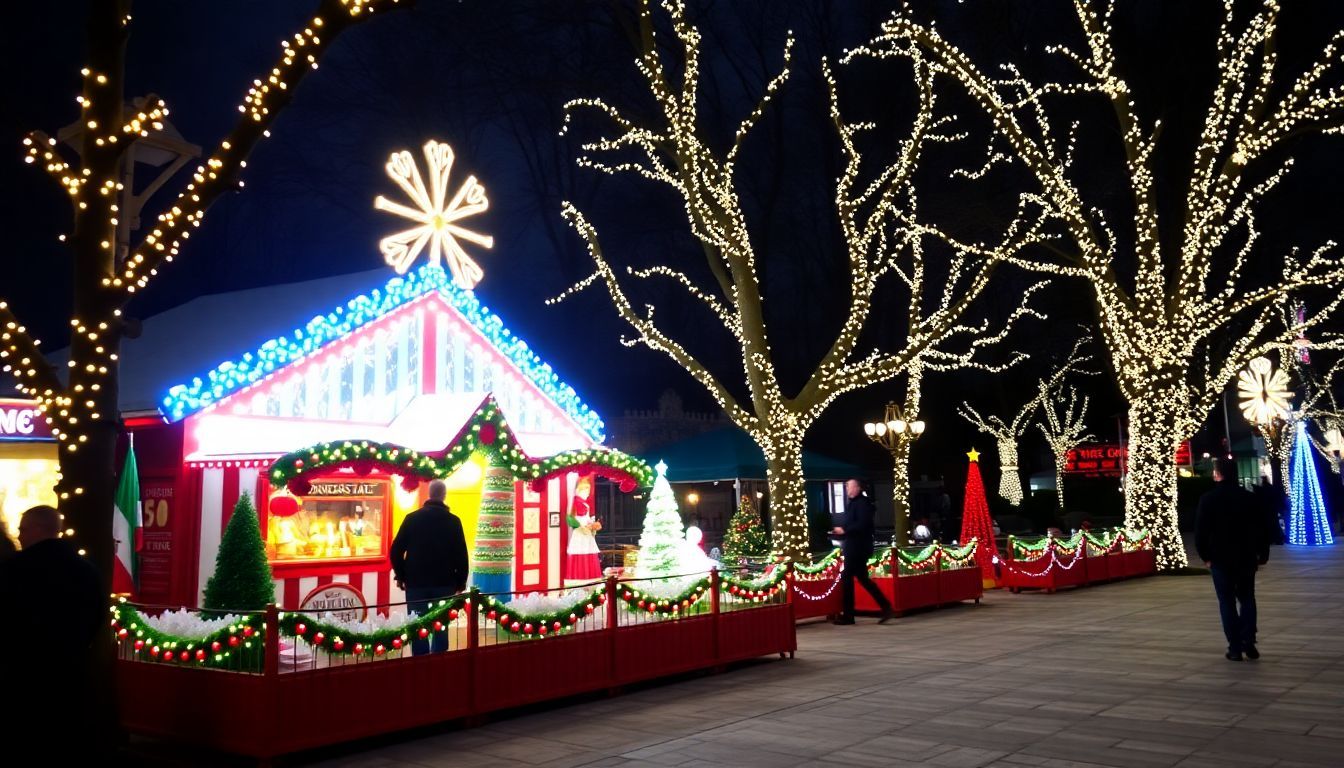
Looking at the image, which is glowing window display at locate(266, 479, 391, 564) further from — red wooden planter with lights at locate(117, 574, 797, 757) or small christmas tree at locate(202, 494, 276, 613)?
red wooden planter with lights at locate(117, 574, 797, 757)

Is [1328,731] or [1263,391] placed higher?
[1263,391]

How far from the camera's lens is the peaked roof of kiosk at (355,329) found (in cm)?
1116

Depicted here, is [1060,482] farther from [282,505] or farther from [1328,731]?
[1328,731]

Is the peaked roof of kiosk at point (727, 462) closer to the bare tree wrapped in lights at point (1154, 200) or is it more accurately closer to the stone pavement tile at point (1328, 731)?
the bare tree wrapped in lights at point (1154, 200)

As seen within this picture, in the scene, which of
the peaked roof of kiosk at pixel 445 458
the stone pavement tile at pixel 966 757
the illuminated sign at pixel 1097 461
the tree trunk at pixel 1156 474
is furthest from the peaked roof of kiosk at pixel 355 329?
the illuminated sign at pixel 1097 461

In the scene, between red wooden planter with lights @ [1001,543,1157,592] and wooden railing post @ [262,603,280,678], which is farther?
red wooden planter with lights @ [1001,543,1157,592]

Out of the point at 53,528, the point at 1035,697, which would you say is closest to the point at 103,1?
the point at 53,528

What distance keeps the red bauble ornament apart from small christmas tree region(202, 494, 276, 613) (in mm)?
1984

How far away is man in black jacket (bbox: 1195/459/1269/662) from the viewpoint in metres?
9.62

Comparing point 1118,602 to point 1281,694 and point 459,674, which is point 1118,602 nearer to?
point 1281,694

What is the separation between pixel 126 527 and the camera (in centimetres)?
979

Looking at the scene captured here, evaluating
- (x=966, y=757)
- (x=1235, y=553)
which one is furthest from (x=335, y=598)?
(x=1235, y=553)

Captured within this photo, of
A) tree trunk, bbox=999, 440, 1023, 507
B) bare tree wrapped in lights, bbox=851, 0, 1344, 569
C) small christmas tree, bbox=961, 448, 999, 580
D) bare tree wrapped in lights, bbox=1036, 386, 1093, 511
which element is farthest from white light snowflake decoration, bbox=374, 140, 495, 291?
tree trunk, bbox=999, 440, 1023, 507

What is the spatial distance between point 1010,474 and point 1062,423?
797 cm
